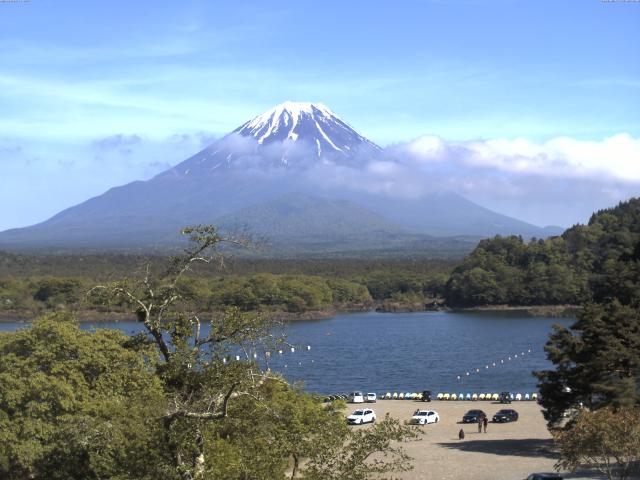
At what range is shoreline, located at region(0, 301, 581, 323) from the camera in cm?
7475

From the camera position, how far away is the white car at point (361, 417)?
27.4 m

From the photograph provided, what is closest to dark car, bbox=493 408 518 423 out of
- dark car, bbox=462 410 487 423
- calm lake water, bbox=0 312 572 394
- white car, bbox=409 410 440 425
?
dark car, bbox=462 410 487 423

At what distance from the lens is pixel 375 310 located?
87938 mm

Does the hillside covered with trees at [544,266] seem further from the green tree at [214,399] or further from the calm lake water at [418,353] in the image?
the green tree at [214,399]

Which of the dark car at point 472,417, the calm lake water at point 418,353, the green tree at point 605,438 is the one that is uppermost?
the green tree at point 605,438

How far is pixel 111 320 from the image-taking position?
2950 inches

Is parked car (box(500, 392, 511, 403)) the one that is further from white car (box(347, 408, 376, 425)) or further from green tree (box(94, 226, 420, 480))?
green tree (box(94, 226, 420, 480))

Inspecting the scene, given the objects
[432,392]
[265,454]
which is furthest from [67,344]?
[432,392]

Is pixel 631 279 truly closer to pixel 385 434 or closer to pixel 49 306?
pixel 385 434

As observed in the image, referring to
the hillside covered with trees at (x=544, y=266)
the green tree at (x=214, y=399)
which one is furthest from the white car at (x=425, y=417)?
the hillside covered with trees at (x=544, y=266)

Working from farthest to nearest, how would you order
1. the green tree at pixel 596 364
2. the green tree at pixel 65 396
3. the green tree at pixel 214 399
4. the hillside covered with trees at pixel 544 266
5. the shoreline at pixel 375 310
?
the hillside covered with trees at pixel 544 266, the shoreline at pixel 375 310, the green tree at pixel 596 364, the green tree at pixel 65 396, the green tree at pixel 214 399

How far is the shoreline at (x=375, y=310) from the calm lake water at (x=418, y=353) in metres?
2.12

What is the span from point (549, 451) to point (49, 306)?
199 feet

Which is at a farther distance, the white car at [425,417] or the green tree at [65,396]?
the white car at [425,417]
